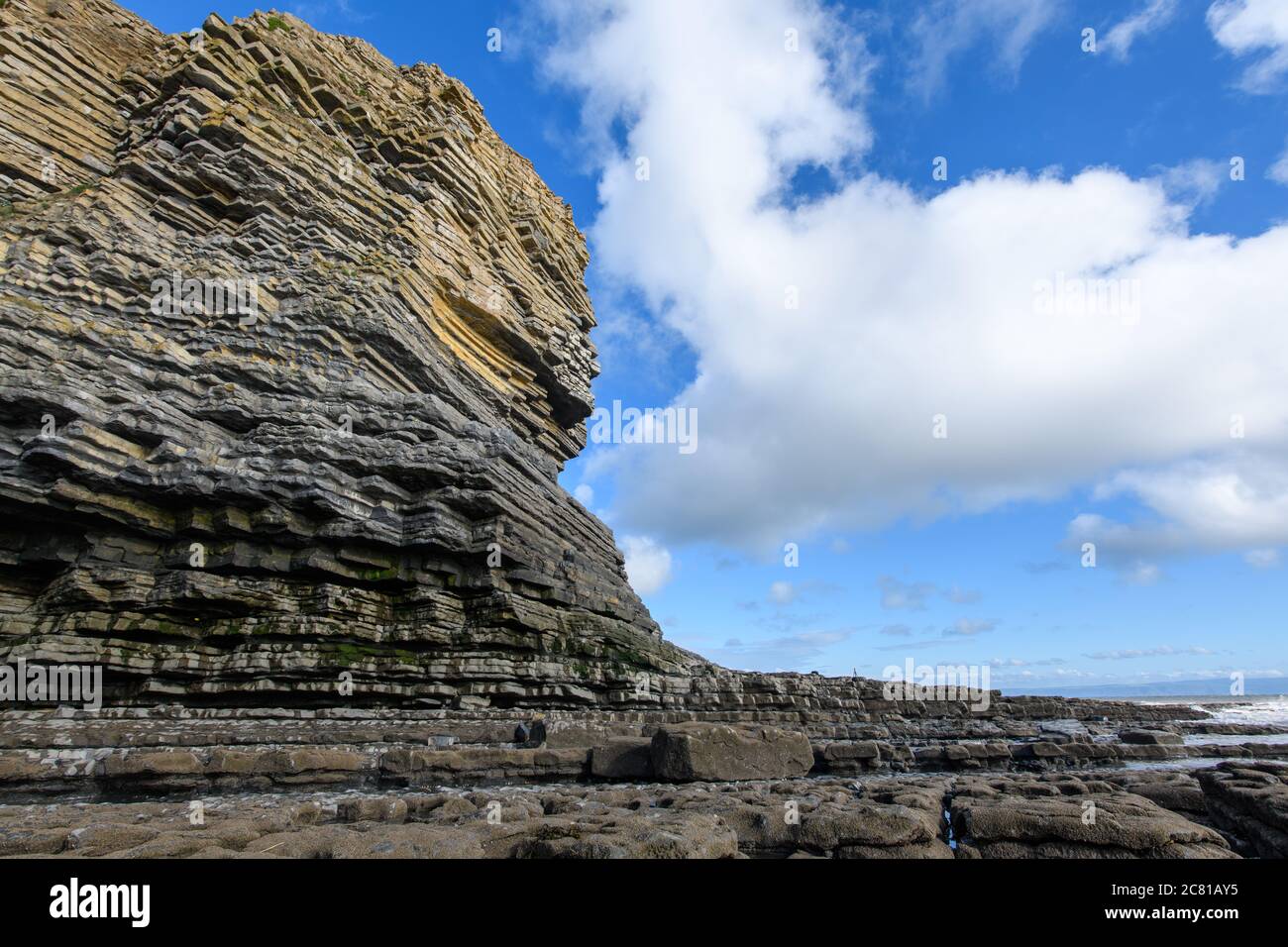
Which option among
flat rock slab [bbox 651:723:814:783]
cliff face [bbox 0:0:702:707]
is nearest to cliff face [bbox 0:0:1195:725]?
cliff face [bbox 0:0:702:707]

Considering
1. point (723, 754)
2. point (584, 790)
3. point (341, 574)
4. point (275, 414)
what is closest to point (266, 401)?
point (275, 414)

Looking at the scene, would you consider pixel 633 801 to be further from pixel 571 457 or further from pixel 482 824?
pixel 571 457

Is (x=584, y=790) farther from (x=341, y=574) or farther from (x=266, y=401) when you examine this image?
(x=266, y=401)

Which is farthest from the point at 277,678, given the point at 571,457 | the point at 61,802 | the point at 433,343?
the point at 571,457

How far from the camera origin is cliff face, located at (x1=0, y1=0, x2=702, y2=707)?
748 inches

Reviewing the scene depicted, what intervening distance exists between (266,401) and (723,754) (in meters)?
21.5

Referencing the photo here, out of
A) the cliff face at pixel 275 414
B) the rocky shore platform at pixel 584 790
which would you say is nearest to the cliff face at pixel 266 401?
the cliff face at pixel 275 414

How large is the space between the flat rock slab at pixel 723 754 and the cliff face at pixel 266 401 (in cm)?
982

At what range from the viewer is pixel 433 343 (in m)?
32.1

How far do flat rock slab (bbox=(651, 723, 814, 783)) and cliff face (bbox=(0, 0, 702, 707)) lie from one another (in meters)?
9.82

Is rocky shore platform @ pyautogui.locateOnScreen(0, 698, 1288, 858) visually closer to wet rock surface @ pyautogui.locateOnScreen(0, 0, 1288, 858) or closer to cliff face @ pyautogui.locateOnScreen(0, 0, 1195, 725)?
wet rock surface @ pyautogui.locateOnScreen(0, 0, 1288, 858)

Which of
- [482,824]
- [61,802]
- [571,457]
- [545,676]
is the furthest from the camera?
[571,457]

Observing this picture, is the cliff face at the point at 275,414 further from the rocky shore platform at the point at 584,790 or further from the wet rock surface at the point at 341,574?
the rocky shore platform at the point at 584,790
